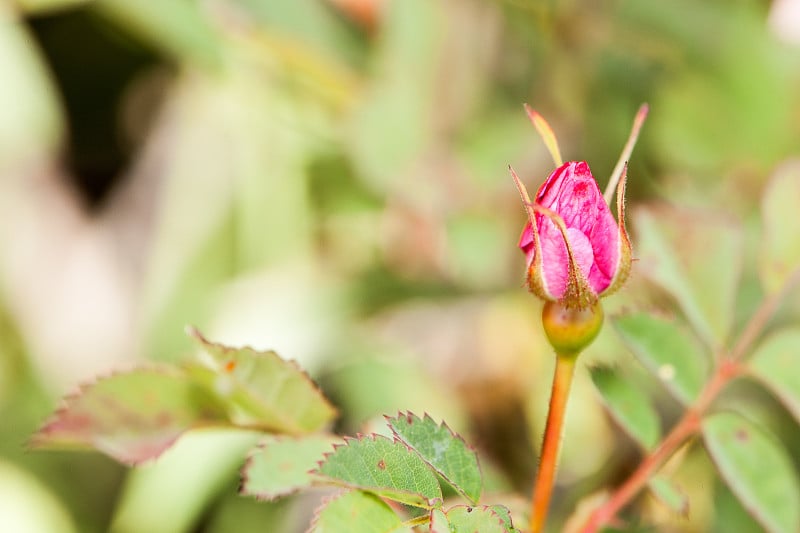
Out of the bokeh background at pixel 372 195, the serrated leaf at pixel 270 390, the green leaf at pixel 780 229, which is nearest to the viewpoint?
the serrated leaf at pixel 270 390

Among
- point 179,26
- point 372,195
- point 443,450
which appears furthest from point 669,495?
point 179,26

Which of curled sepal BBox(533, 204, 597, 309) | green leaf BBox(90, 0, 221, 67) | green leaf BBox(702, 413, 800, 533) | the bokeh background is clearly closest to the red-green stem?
curled sepal BBox(533, 204, 597, 309)

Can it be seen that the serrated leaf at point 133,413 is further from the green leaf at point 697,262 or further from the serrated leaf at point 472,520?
the green leaf at point 697,262

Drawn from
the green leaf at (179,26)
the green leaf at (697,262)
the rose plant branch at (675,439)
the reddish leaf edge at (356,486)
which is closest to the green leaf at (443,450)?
the reddish leaf edge at (356,486)

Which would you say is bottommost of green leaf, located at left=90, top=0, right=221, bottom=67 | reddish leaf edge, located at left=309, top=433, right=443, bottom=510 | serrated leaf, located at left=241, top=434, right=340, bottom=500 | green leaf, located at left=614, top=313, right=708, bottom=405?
serrated leaf, located at left=241, top=434, right=340, bottom=500

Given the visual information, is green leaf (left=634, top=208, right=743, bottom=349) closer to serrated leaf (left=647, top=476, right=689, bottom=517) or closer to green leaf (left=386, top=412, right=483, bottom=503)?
serrated leaf (left=647, top=476, right=689, bottom=517)

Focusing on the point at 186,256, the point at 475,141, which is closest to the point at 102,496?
the point at 186,256
